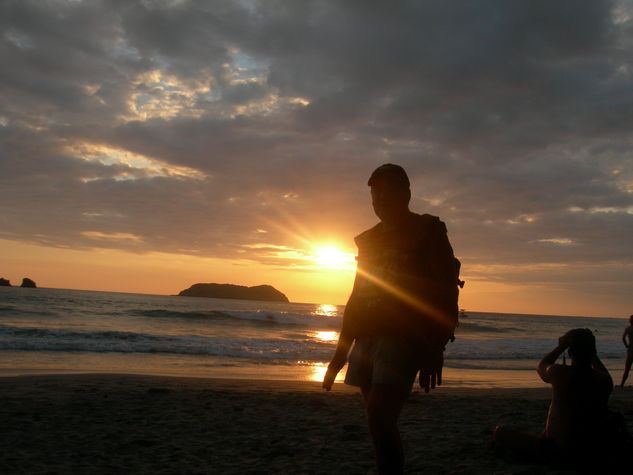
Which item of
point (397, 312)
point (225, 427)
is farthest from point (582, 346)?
point (225, 427)

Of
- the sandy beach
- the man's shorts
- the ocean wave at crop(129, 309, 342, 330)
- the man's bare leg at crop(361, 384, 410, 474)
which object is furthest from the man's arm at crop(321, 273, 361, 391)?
the ocean wave at crop(129, 309, 342, 330)

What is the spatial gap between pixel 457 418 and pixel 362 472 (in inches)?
120

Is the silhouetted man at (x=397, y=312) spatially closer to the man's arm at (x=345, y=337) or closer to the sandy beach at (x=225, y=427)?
the man's arm at (x=345, y=337)

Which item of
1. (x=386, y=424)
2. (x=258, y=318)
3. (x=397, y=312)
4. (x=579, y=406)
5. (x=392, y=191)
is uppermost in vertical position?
(x=392, y=191)

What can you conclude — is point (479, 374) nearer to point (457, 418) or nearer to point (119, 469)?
point (457, 418)

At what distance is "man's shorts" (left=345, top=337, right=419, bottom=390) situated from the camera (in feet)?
7.70

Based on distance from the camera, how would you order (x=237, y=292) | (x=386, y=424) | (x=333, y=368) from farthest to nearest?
(x=237, y=292) → (x=333, y=368) → (x=386, y=424)

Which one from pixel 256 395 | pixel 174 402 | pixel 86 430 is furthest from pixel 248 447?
pixel 256 395

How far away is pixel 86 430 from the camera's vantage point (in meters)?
5.44

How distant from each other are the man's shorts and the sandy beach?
7.20 ft

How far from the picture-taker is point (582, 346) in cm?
378

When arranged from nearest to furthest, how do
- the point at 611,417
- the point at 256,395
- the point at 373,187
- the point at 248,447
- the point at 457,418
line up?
the point at 373,187 < the point at 611,417 < the point at 248,447 < the point at 457,418 < the point at 256,395

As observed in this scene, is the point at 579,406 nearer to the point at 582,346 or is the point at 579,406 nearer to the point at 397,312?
the point at 582,346

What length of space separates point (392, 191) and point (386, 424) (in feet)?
3.87
